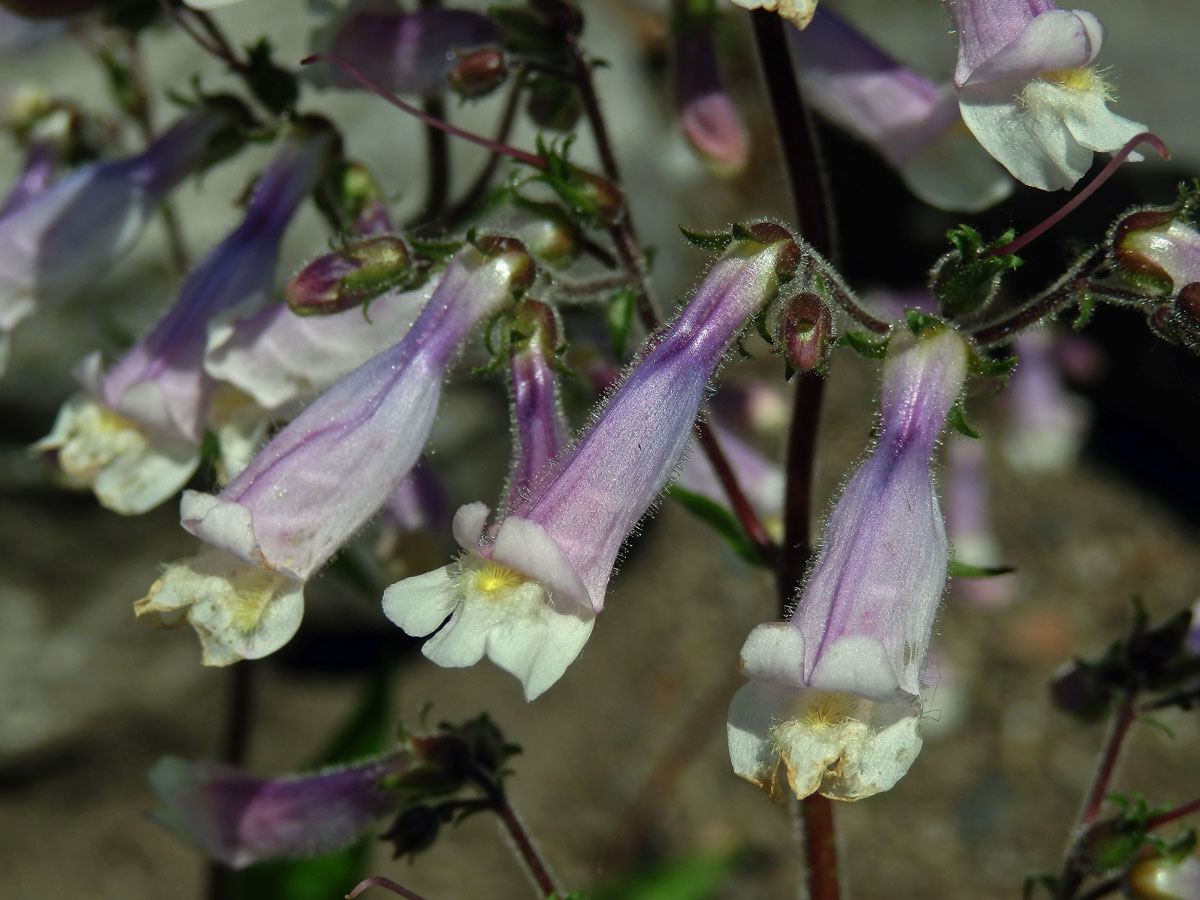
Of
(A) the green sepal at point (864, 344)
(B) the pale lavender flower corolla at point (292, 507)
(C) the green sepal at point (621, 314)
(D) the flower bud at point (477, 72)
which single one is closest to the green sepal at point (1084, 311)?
(A) the green sepal at point (864, 344)

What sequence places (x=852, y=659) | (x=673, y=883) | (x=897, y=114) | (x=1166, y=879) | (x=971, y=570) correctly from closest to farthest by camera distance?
1. (x=852, y=659)
2. (x=971, y=570)
3. (x=1166, y=879)
4. (x=897, y=114)
5. (x=673, y=883)

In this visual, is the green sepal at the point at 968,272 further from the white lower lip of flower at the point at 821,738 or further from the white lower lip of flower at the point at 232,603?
the white lower lip of flower at the point at 232,603

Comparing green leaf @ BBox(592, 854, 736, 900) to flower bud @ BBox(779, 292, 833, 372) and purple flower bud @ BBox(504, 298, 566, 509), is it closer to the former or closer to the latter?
purple flower bud @ BBox(504, 298, 566, 509)

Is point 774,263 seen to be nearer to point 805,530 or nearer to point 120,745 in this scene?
point 805,530

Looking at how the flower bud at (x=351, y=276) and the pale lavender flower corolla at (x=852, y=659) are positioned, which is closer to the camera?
the pale lavender flower corolla at (x=852, y=659)

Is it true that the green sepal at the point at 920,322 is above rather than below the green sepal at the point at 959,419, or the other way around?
above

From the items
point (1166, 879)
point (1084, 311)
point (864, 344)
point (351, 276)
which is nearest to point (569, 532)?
point (864, 344)

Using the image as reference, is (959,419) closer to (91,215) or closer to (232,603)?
(232,603)

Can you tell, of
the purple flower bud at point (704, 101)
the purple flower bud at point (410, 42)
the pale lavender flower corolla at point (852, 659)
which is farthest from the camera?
the purple flower bud at point (704, 101)
